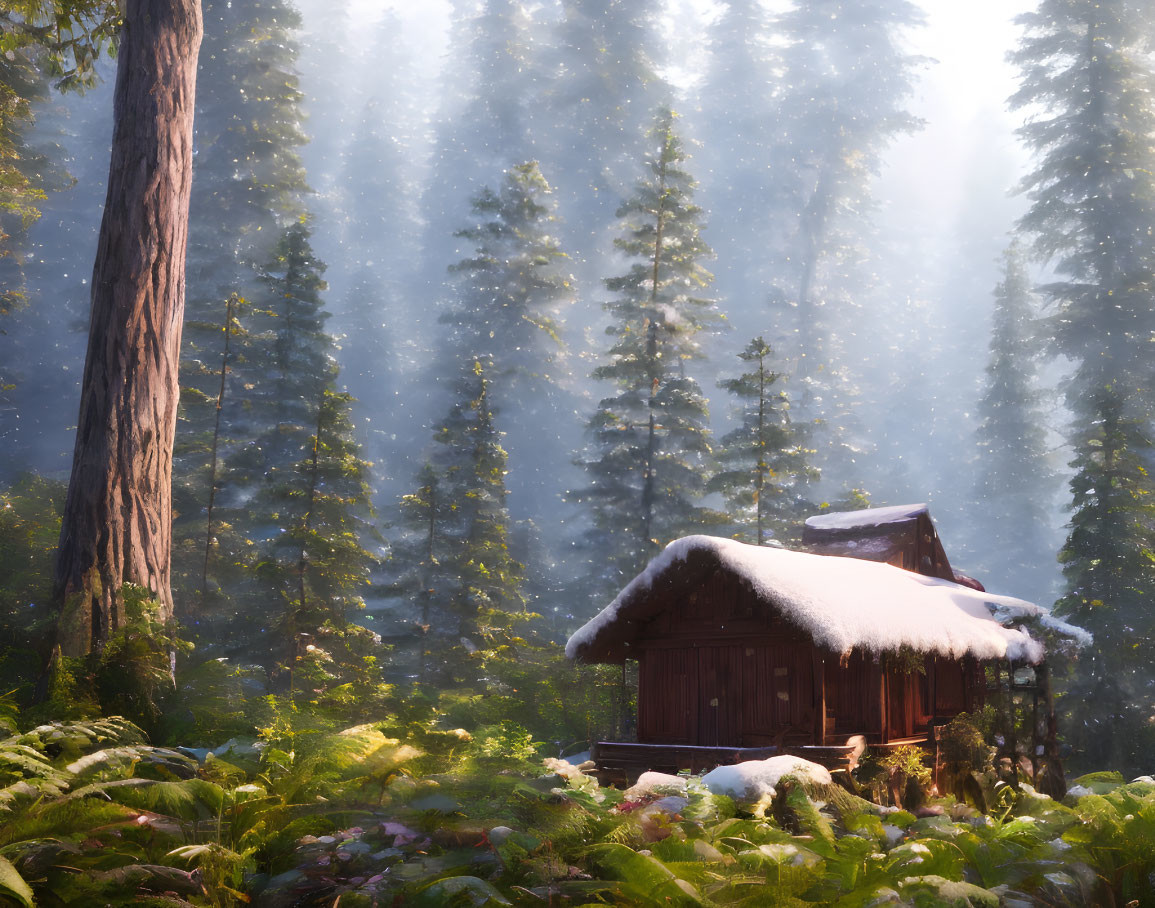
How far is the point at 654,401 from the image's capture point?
103ft

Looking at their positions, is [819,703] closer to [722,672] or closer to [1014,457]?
[722,672]

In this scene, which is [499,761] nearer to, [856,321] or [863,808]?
[863,808]

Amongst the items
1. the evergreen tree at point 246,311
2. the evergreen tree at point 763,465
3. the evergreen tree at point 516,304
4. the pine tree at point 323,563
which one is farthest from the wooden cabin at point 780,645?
the evergreen tree at point 516,304

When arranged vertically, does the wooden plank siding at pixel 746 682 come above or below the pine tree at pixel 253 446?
below

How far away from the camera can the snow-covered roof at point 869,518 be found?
860 inches

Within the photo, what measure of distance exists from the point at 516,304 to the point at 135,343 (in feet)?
124

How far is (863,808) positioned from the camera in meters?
5.02

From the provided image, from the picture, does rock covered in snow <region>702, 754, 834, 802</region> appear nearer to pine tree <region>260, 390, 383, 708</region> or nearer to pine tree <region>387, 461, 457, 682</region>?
pine tree <region>260, 390, 383, 708</region>

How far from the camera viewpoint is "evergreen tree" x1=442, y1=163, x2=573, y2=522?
42969 millimetres

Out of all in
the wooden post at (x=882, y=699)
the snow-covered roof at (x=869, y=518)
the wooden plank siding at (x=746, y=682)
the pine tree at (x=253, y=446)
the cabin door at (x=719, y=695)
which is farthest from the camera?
the pine tree at (x=253, y=446)

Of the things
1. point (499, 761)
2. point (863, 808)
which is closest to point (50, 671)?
point (499, 761)

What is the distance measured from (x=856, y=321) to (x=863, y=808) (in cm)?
6757

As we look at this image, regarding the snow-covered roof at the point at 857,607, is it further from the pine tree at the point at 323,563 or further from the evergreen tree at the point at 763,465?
the evergreen tree at the point at 763,465

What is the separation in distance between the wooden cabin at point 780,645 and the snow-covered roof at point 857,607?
3 centimetres
